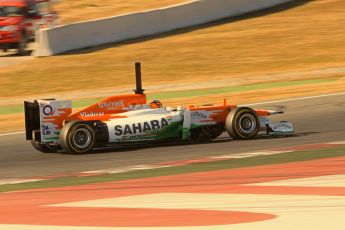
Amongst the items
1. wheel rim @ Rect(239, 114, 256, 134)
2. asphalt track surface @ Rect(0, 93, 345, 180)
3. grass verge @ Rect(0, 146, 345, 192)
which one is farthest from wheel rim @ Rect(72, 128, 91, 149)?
wheel rim @ Rect(239, 114, 256, 134)

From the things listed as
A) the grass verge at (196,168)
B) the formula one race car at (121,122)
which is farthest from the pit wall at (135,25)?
the grass verge at (196,168)

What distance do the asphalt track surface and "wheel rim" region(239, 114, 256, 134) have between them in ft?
0.58

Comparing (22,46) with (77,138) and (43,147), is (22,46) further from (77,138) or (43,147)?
(77,138)

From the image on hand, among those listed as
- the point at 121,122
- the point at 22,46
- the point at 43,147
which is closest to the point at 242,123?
the point at 121,122

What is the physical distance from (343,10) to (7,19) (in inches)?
411

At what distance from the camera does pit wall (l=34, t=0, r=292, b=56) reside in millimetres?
26906

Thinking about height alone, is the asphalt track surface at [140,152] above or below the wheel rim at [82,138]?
below

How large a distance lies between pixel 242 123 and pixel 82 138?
2.24m

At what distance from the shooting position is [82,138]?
13.2 meters

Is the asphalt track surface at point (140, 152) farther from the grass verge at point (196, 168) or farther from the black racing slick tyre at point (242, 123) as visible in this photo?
the grass verge at point (196, 168)

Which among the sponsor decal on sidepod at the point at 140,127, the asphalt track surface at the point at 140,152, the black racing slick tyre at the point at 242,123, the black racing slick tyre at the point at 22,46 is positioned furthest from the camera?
the black racing slick tyre at the point at 22,46

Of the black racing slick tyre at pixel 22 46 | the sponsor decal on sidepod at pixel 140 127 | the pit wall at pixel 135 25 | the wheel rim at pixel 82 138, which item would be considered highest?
the pit wall at pixel 135 25

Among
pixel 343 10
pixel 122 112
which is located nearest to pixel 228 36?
pixel 343 10

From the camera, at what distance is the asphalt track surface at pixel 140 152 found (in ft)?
40.3
